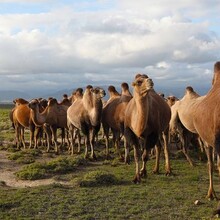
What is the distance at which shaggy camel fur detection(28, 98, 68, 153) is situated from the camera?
21.6m

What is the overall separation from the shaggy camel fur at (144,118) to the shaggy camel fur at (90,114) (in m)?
4.82

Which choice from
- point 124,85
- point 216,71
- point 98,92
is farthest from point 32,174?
point 216,71

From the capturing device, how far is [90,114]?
18.5 meters

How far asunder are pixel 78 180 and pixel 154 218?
376 cm

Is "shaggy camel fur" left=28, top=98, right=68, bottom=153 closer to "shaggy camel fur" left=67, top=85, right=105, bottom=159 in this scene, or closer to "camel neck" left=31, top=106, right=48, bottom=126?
"camel neck" left=31, top=106, right=48, bottom=126

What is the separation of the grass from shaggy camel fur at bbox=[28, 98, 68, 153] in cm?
702

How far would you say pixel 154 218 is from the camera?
8.82 metres

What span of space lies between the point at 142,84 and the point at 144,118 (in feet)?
2.92

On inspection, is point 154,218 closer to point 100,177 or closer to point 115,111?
point 100,177

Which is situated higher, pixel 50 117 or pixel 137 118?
pixel 137 118

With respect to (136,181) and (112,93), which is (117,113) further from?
(136,181)

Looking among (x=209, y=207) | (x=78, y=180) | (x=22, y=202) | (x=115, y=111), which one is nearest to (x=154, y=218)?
(x=209, y=207)

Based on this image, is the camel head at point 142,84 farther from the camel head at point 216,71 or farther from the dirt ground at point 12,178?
the dirt ground at point 12,178

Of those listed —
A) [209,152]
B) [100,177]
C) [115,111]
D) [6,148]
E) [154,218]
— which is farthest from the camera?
[6,148]
